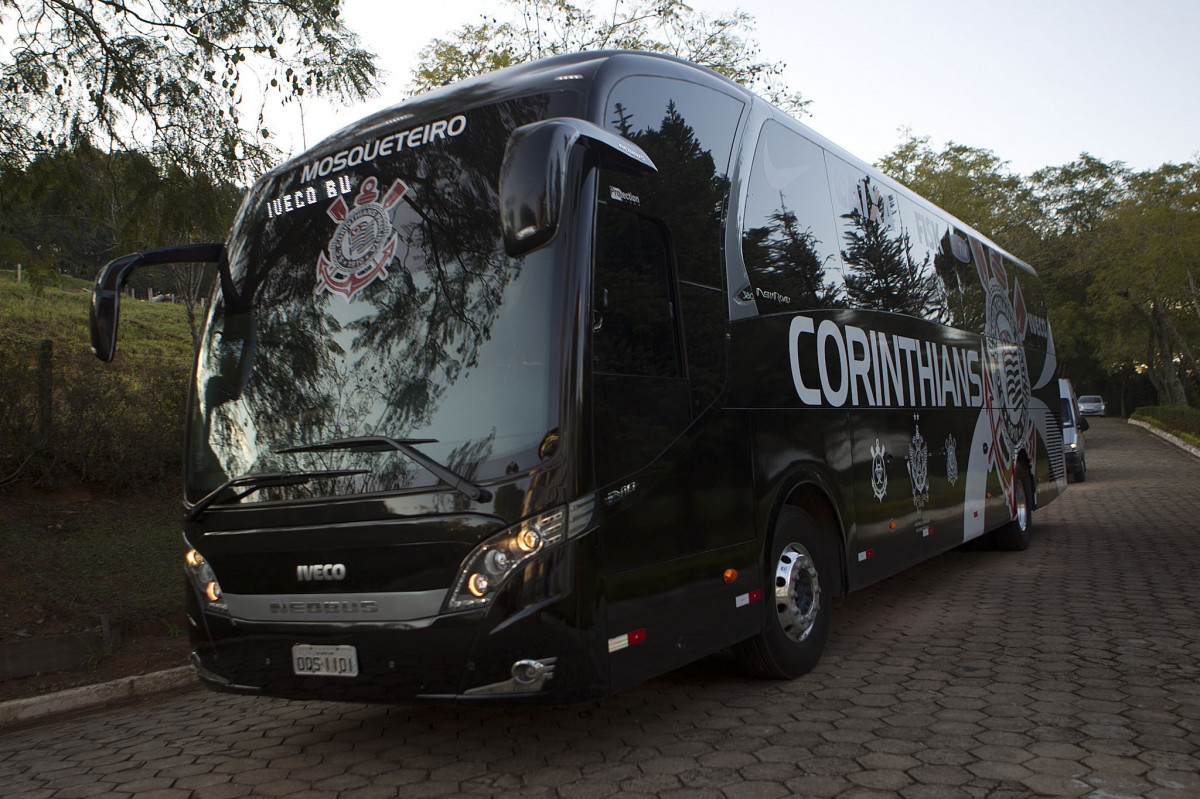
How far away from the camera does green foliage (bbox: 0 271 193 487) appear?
34.1 ft

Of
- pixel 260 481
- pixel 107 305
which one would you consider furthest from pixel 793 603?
pixel 107 305

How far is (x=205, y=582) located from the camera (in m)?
4.85

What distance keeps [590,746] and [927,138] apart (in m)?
43.2


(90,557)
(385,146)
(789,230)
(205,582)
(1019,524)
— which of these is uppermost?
(385,146)

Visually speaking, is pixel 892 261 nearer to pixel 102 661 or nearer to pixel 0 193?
pixel 102 661

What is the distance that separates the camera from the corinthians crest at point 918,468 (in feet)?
25.4

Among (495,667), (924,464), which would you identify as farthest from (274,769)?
(924,464)

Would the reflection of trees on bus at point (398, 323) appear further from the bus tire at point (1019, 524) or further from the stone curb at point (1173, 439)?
the stone curb at point (1173, 439)

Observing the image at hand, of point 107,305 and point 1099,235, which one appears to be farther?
point 1099,235

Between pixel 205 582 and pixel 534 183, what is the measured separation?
2.59 meters

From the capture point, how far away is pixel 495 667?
411cm

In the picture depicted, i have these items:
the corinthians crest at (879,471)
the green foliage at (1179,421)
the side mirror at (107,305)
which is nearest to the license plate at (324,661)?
the side mirror at (107,305)

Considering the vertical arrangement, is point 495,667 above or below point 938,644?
above

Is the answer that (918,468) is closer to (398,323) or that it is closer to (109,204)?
(398,323)
